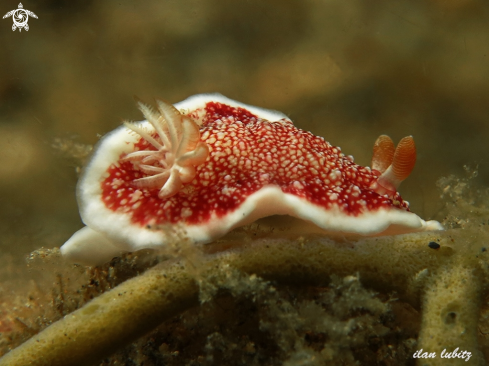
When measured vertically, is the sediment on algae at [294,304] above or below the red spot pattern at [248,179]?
below

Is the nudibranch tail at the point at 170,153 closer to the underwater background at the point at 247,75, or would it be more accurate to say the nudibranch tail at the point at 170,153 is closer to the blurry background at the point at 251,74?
the underwater background at the point at 247,75

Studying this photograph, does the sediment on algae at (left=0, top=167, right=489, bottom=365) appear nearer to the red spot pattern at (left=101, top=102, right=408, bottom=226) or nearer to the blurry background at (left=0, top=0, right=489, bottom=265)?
the red spot pattern at (left=101, top=102, right=408, bottom=226)

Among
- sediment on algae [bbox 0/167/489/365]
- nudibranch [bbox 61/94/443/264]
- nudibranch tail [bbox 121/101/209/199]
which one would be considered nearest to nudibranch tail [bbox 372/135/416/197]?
nudibranch [bbox 61/94/443/264]

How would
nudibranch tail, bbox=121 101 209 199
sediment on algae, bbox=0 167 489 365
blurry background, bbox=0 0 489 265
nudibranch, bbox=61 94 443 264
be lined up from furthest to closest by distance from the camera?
1. blurry background, bbox=0 0 489 265
2. nudibranch tail, bbox=121 101 209 199
3. nudibranch, bbox=61 94 443 264
4. sediment on algae, bbox=0 167 489 365

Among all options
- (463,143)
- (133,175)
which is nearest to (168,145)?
(133,175)

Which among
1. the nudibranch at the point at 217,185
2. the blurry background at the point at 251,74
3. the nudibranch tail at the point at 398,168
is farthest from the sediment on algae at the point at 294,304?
the blurry background at the point at 251,74

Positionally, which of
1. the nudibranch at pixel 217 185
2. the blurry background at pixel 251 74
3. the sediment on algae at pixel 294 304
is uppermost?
the blurry background at pixel 251 74
